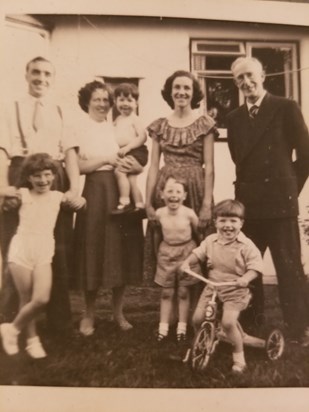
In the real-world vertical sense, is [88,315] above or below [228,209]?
below

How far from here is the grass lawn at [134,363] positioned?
0.82 metres

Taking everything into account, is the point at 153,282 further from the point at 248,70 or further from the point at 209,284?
the point at 248,70

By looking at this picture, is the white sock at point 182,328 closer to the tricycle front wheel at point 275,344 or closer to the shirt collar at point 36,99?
the tricycle front wheel at point 275,344

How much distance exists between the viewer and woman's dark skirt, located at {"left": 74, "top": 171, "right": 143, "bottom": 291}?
2.80 ft

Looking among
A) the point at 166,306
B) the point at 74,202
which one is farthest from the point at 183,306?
the point at 74,202

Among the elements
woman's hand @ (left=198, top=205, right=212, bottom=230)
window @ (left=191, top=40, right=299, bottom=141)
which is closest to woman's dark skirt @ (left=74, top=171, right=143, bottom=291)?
woman's hand @ (left=198, top=205, right=212, bottom=230)

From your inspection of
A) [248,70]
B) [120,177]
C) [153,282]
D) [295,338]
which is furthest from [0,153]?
[295,338]

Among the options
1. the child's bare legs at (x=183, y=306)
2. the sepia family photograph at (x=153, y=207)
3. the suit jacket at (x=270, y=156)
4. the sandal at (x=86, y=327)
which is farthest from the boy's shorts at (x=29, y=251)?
the suit jacket at (x=270, y=156)

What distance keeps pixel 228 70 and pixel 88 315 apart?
46cm

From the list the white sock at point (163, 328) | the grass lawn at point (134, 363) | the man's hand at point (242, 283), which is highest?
the man's hand at point (242, 283)

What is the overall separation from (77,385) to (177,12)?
24.3 inches

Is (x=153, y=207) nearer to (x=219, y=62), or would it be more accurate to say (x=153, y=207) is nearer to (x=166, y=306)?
(x=166, y=306)

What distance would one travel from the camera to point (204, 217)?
86 centimetres

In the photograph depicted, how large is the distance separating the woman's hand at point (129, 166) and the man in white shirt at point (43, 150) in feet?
0.23
